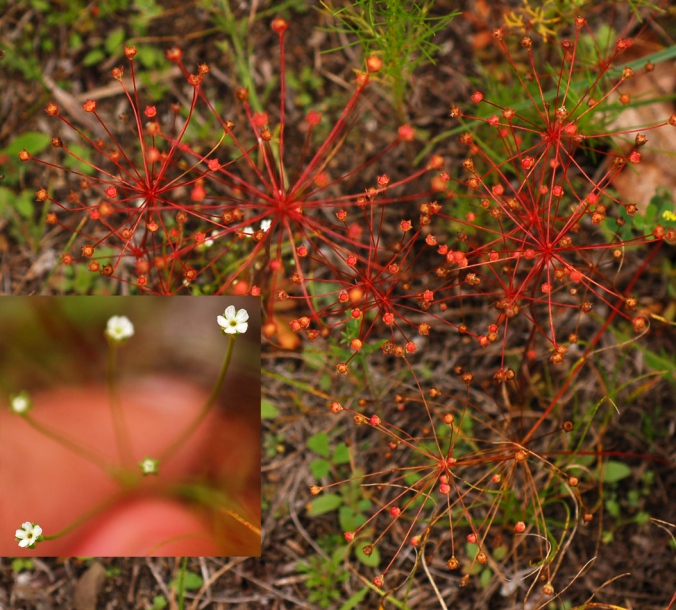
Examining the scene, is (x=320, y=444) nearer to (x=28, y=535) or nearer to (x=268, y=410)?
(x=268, y=410)

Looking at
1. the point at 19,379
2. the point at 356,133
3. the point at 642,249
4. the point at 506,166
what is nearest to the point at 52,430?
the point at 19,379

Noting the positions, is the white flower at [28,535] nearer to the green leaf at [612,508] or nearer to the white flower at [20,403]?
the white flower at [20,403]

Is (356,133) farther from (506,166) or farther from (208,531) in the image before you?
(208,531)

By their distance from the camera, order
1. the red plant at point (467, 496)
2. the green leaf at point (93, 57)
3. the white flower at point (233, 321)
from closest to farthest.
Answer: the white flower at point (233, 321), the red plant at point (467, 496), the green leaf at point (93, 57)

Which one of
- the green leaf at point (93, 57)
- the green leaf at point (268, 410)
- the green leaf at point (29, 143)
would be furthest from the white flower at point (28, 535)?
the green leaf at point (93, 57)

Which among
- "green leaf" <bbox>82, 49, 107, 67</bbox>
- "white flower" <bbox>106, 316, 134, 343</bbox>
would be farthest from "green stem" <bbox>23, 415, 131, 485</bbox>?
"green leaf" <bbox>82, 49, 107, 67</bbox>

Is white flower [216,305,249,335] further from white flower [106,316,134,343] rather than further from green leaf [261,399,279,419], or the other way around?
green leaf [261,399,279,419]

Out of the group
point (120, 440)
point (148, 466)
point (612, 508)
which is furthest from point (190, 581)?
point (612, 508)
